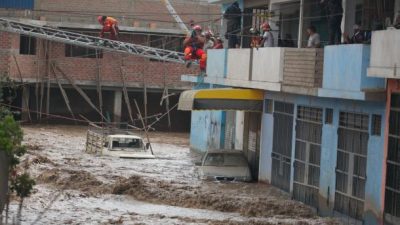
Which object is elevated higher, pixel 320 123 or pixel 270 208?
pixel 320 123

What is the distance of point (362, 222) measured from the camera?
19.0m

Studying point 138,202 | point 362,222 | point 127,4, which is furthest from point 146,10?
point 362,222

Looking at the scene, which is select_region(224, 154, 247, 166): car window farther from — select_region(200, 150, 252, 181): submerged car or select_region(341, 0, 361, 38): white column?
select_region(341, 0, 361, 38): white column

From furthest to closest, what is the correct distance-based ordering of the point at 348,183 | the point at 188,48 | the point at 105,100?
the point at 105,100 < the point at 188,48 < the point at 348,183

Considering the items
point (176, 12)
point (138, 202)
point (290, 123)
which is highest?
point (176, 12)

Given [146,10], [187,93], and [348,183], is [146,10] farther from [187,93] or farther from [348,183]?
[348,183]

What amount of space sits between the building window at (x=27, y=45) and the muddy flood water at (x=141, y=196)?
1472 cm

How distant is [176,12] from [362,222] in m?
33.2

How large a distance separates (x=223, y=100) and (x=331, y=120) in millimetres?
5573

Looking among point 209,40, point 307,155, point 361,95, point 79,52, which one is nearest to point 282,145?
point 307,155

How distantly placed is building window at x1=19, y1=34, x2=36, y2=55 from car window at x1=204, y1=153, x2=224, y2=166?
21942mm

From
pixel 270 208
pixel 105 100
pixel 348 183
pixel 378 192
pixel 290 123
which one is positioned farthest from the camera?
pixel 105 100

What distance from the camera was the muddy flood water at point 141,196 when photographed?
65.2 feet

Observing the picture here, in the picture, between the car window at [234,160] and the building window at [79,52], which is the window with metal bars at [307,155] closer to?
the car window at [234,160]
